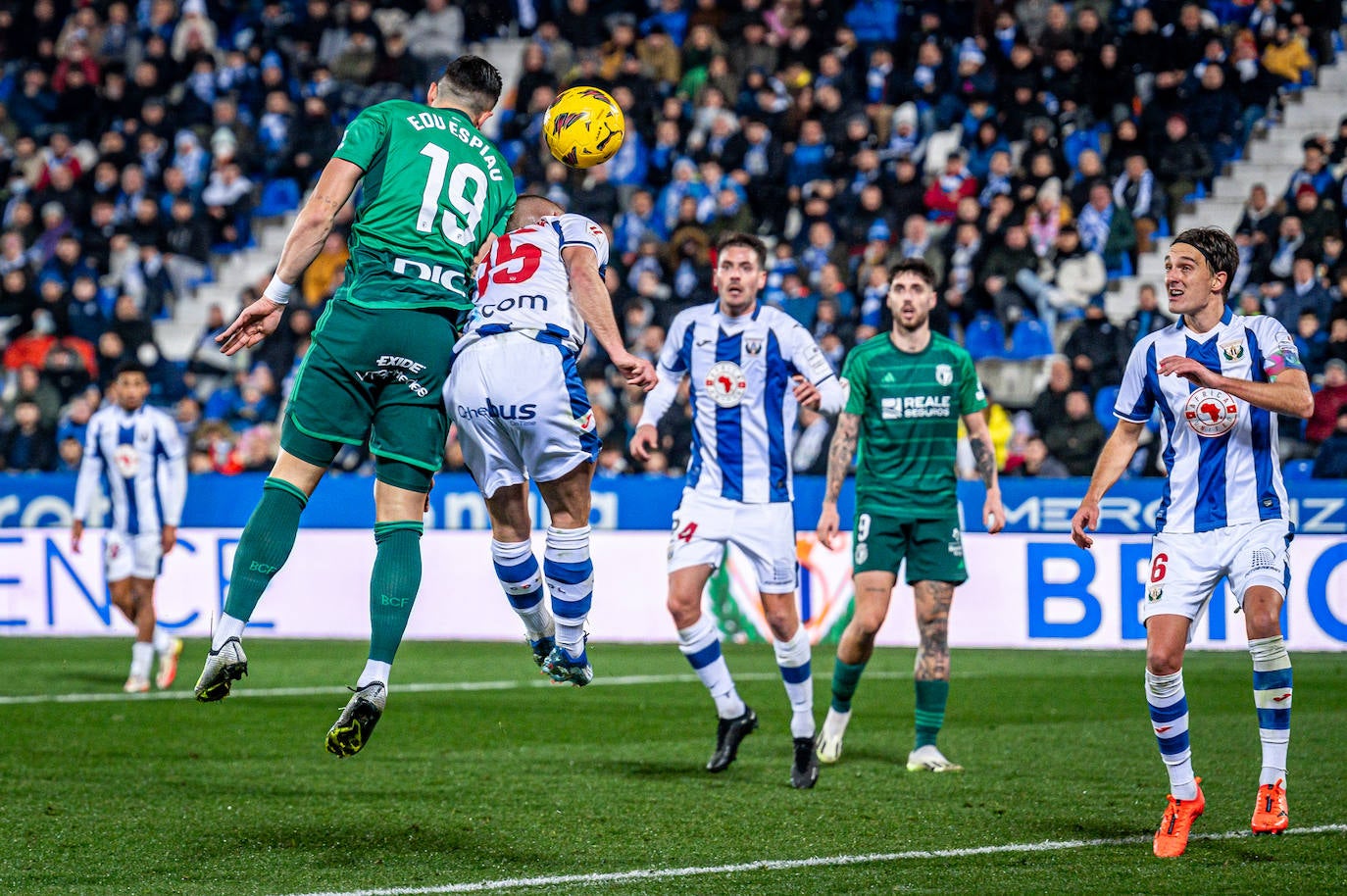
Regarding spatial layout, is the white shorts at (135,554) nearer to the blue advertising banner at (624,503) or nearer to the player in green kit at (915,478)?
the blue advertising banner at (624,503)

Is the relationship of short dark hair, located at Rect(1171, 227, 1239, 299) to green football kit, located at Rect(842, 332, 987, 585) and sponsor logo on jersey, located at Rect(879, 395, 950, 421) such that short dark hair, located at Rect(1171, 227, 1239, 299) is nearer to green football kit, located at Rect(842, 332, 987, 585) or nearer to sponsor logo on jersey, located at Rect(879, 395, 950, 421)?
green football kit, located at Rect(842, 332, 987, 585)

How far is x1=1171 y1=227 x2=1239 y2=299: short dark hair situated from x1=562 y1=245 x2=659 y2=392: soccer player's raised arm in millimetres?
2235

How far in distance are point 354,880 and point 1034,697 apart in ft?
22.9

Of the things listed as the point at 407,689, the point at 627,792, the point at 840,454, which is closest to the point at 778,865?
the point at 627,792

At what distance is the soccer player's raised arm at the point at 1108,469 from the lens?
714 centimetres

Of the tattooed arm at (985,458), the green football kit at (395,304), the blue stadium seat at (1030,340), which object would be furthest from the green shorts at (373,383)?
the blue stadium seat at (1030,340)

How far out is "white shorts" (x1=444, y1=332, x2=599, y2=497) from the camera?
22.3 ft

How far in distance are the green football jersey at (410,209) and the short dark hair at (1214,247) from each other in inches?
113

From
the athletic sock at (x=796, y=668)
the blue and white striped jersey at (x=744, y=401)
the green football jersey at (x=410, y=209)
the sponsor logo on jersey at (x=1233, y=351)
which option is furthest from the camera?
the blue and white striped jersey at (x=744, y=401)

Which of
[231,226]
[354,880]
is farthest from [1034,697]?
[231,226]

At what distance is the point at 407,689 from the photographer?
504 inches

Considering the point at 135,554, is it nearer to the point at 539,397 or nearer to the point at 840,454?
the point at 840,454

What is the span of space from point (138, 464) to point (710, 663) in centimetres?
606

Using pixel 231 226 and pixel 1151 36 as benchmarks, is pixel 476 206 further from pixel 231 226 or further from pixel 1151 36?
pixel 231 226
